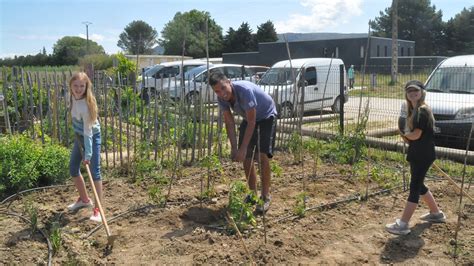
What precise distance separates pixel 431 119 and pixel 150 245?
260 centimetres

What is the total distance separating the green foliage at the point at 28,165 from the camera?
524 cm

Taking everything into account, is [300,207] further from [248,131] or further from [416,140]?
[416,140]

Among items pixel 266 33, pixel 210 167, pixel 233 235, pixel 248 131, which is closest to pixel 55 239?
pixel 233 235

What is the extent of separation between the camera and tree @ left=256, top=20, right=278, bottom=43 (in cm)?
5184

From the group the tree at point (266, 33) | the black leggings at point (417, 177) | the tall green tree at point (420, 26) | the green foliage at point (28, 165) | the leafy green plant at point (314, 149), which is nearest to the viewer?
the black leggings at point (417, 177)

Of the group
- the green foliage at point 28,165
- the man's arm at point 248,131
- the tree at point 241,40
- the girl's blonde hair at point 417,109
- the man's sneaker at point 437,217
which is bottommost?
the man's sneaker at point 437,217

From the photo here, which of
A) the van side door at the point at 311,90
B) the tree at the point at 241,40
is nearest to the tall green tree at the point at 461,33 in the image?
the tree at the point at 241,40

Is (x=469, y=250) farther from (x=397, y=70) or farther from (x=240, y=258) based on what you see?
(x=397, y=70)

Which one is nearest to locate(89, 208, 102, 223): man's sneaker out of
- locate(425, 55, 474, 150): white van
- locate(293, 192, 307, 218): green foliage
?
locate(293, 192, 307, 218): green foliage

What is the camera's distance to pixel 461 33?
55156 millimetres

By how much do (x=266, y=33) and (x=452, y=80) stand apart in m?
45.1

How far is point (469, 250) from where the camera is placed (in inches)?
147

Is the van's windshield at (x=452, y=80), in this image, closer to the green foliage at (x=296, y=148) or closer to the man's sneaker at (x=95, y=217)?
the green foliage at (x=296, y=148)

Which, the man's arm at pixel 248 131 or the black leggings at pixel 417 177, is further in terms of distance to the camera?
the man's arm at pixel 248 131
